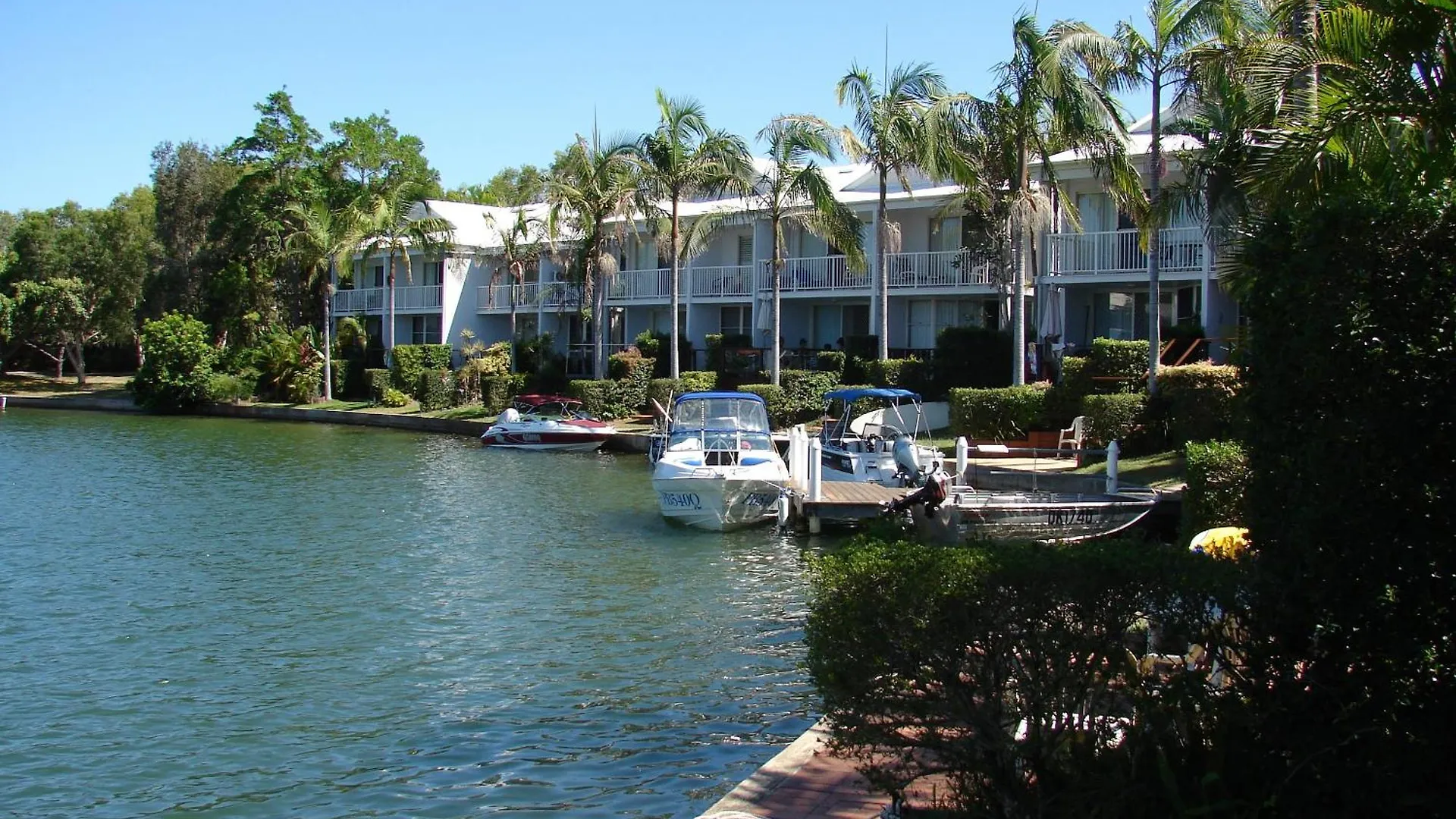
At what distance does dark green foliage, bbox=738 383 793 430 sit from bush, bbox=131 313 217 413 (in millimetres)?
30025

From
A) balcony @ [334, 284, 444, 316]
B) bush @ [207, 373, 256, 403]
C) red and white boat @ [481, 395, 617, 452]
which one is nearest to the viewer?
red and white boat @ [481, 395, 617, 452]

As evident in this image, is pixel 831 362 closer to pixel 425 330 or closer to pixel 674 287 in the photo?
pixel 674 287

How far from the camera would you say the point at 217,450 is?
3875 centimetres

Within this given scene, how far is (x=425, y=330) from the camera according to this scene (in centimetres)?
6197

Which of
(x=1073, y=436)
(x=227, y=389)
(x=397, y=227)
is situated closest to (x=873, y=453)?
(x=1073, y=436)

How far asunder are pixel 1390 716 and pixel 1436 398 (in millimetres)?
1511

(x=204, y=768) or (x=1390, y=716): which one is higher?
(x=1390, y=716)

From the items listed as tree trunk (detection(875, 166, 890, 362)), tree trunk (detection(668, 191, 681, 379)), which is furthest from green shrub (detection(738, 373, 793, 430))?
tree trunk (detection(668, 191, 681, 379))

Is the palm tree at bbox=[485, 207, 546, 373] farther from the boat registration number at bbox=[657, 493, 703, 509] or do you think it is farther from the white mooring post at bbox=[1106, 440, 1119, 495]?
the white mooring post at bbox=[1106, 440, 1119, 495]

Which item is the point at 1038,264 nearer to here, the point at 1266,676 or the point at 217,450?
the point at 217,450

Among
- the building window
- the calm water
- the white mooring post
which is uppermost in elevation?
the building window

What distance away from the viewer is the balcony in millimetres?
59781

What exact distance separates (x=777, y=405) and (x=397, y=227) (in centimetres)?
2604

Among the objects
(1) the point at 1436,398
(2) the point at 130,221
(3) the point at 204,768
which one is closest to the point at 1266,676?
(1) the point at 1436,398
